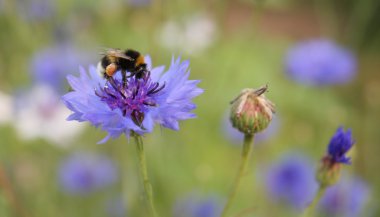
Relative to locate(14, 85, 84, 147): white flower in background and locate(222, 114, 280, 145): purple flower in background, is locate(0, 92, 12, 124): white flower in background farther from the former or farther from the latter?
locate(222, 114, 280, 145): purple flower in background

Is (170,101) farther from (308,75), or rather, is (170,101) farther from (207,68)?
(207,68)

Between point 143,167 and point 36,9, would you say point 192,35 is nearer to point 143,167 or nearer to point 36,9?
point 36,9

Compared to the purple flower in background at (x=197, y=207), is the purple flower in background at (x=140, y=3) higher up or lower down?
higher up

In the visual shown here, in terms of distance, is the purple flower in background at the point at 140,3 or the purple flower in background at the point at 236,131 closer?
the purple flower in background at the point at 236,131

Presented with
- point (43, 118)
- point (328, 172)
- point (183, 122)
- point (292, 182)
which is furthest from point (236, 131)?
point (328, 172)

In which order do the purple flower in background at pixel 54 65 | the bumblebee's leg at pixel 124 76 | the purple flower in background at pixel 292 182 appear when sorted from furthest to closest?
the purple flower in background at pixel 54 65 → the purple flower in background at pixel 292 182 → the bumblebee's leg at pixel 124 76

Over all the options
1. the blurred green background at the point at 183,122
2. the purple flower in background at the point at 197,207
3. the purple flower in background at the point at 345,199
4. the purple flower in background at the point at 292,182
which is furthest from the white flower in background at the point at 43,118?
the purple flower in background at the point at 345,199

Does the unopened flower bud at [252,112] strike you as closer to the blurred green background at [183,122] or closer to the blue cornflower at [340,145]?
the blue cornflower at [340,145]

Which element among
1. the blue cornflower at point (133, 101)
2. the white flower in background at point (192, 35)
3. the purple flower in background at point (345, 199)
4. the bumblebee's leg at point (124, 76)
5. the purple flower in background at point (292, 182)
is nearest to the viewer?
the blue cornflower at point (133, 101)
